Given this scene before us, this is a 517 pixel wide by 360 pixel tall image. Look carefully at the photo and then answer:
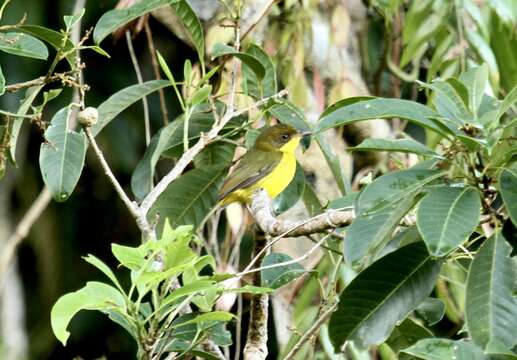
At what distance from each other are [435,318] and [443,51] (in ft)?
8.14

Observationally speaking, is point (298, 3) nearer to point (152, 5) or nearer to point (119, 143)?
point (119, 143)

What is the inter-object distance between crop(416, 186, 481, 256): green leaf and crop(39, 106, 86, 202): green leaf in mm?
806

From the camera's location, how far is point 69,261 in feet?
19.1

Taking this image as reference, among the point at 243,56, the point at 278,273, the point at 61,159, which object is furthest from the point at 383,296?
the point at 243,56

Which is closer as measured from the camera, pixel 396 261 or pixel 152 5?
pixel 396 261

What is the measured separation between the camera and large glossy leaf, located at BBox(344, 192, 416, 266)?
6.22 feet

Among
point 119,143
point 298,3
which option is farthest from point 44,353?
point 298,3

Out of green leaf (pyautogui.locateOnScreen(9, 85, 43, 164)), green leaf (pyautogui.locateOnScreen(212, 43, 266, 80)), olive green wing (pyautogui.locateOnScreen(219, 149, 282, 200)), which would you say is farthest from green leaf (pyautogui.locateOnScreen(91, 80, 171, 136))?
olive green wing (pyautogui.locateOnScreen(219, 149, 282, 200))

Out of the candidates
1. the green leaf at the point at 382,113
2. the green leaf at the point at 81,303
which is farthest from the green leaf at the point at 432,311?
the green leaf at the point at 81,303

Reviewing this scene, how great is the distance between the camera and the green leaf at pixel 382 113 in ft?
6.74

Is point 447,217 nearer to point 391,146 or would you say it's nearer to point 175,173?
point 391,146

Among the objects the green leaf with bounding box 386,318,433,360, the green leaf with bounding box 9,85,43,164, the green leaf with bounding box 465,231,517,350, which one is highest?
the green leaf with bounding box 9,85,43,164

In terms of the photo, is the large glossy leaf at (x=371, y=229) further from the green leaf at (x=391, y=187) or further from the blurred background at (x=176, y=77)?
the blurred background at (x=176, y=77)

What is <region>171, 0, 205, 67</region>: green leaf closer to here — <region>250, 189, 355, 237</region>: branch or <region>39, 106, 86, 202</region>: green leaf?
<region>39, 106, 86, 202</region>: green leaf
